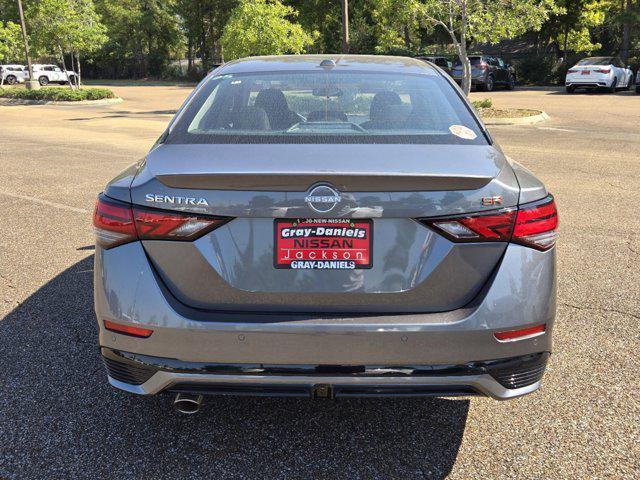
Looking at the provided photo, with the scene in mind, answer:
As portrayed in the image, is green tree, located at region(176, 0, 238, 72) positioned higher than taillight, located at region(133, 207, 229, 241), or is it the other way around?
green tree, located at region(176, 0, 238, 72)

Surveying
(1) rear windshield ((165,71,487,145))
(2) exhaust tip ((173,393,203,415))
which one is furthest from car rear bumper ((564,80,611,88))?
(2) exhaust tip ((173,393,203,415))

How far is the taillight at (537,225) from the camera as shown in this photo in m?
2.37

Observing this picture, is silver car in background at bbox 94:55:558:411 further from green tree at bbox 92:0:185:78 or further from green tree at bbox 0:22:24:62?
green tree at bbox 92:0:185:78

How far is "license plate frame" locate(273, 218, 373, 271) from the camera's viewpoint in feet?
7.46

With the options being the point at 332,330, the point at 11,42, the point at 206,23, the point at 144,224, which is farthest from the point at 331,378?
the point at 206,23

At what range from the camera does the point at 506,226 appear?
2.35 m

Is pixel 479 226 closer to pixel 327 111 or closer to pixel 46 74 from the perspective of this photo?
pixel 327 111

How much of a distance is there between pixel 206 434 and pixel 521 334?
1504mm

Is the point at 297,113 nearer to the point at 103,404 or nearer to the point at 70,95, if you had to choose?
the point at 103,404

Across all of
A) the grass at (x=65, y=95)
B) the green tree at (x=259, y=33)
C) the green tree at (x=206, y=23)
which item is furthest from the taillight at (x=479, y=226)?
the green tree at (x=206, y=23)

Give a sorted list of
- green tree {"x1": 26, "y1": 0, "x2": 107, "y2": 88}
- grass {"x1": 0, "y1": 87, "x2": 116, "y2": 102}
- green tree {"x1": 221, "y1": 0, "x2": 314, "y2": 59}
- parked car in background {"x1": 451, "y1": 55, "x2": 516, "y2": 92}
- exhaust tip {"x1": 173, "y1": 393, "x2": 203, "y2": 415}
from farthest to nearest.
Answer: parked car in background {"x1": 451, "y1": 55, "x2": 516, "y2": 92} → green tree {"x1": 26, "y1": 0, "x2": 107, "y2": 88} → grass {"x1": 0, "y1": 87, "x2": 116, "y2": 102} → green tree {"x1": 221, "y1": 0, "x2": 314, "y2": 59} → exhaust tip {"x1": 173, "y1": 393, "x2": 203, "y2": 415}

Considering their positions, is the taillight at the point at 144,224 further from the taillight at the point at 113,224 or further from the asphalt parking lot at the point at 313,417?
the asphalt parking lot at the point at 313,417

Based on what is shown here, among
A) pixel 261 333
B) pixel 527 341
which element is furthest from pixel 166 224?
pixel 527 341

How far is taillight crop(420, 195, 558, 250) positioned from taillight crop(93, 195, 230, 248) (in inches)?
33.1
